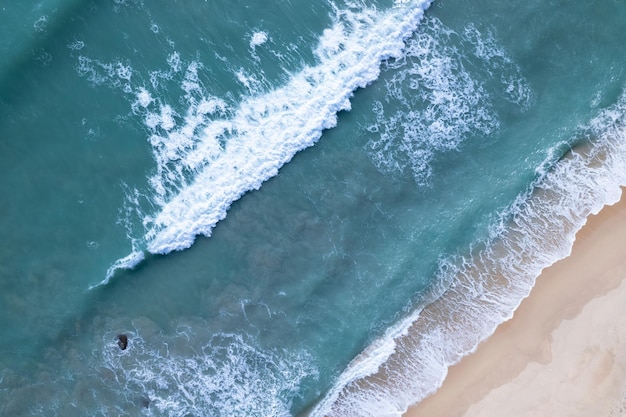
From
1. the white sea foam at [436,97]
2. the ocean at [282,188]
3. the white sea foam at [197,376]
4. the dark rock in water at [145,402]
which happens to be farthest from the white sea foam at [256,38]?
the dark rock in water at [145,402]

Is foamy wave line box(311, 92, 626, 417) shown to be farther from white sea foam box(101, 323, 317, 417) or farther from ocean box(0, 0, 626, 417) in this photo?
white sea foam box(101, 323, 317, 417)

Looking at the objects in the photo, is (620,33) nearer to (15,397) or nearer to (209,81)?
(209,81)

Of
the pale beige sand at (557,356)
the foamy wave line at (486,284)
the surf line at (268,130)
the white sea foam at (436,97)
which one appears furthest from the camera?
the white sea foam at (436,97)

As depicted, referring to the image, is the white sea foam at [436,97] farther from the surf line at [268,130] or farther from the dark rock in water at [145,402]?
the dark rock in water at [145,402]

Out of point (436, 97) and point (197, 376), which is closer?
point (197, 376)

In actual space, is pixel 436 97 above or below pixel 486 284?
above

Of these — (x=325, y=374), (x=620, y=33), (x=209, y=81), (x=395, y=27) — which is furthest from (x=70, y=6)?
(x=620, y=33)

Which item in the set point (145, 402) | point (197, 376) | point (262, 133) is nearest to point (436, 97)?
point (262, 133)

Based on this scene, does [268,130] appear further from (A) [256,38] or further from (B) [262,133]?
(A) [256,38]
